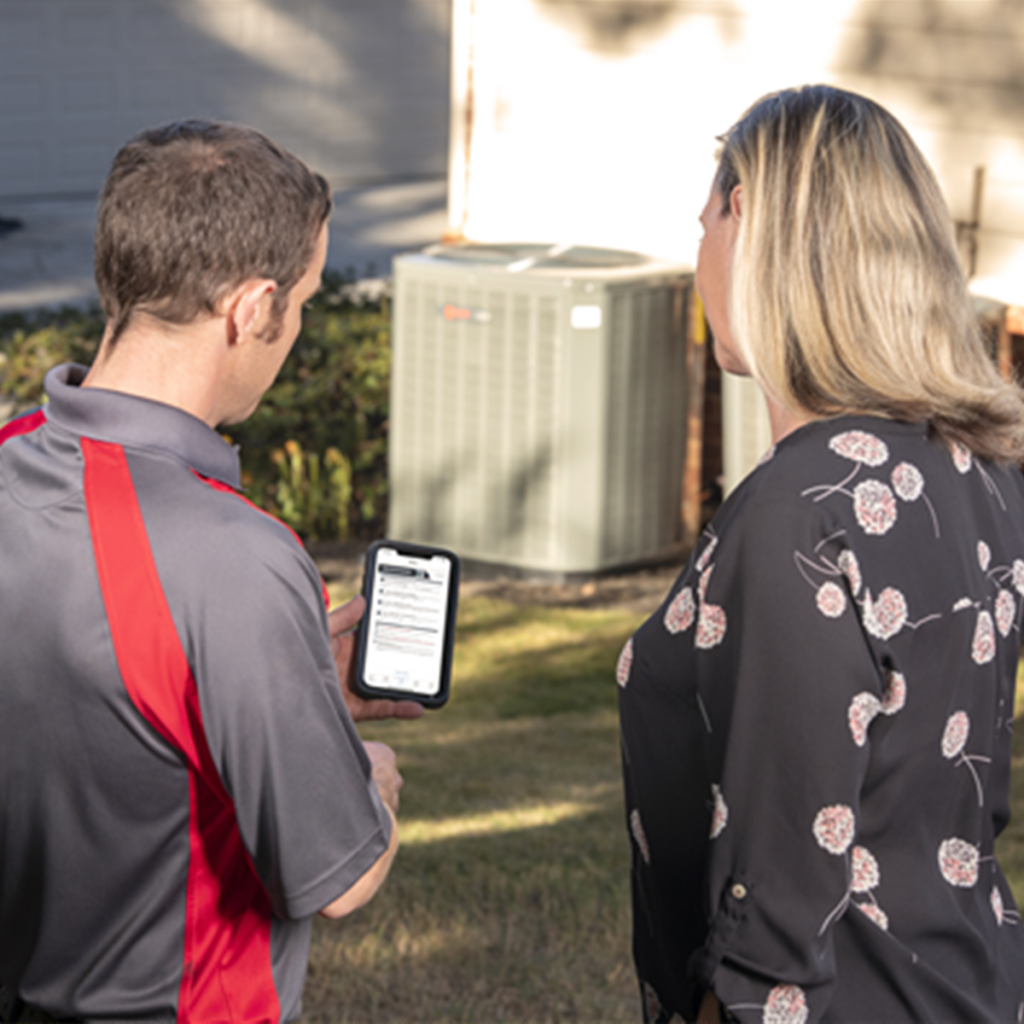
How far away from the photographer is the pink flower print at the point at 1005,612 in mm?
1847

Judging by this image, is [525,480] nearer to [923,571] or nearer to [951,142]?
[951,142]

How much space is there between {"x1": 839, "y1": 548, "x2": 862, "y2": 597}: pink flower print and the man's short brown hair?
2.53 ft

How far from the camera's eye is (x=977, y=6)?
620cm

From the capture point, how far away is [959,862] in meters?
1.85

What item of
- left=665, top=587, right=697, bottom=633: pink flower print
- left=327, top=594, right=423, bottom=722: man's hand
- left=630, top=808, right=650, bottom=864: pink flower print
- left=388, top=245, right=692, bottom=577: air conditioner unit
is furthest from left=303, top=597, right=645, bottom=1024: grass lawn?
left=665, top=587, right=697, bottom=633: pink flower print

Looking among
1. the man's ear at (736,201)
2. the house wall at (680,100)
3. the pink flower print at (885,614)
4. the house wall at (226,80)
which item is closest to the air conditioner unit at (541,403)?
the house wall at (680,100)

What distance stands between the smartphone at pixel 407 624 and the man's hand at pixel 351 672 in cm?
2

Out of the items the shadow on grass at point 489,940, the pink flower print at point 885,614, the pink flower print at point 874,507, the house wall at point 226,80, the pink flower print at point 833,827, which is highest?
the pink flower print at point 874,507

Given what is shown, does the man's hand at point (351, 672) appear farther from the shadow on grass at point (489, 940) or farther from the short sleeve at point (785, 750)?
the shadow on grass at point (489, 940)

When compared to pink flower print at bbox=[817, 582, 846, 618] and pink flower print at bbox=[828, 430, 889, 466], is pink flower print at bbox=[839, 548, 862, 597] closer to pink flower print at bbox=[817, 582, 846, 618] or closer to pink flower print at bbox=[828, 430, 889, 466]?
pink flower print at bbox=[817, 582, 846, 618]

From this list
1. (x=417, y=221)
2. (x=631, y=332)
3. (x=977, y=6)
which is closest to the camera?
(x=977, y=6)

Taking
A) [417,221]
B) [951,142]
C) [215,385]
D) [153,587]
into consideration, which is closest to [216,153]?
[215,385]

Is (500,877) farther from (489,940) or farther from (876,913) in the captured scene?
(876,913)

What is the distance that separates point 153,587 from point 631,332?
5.22m
